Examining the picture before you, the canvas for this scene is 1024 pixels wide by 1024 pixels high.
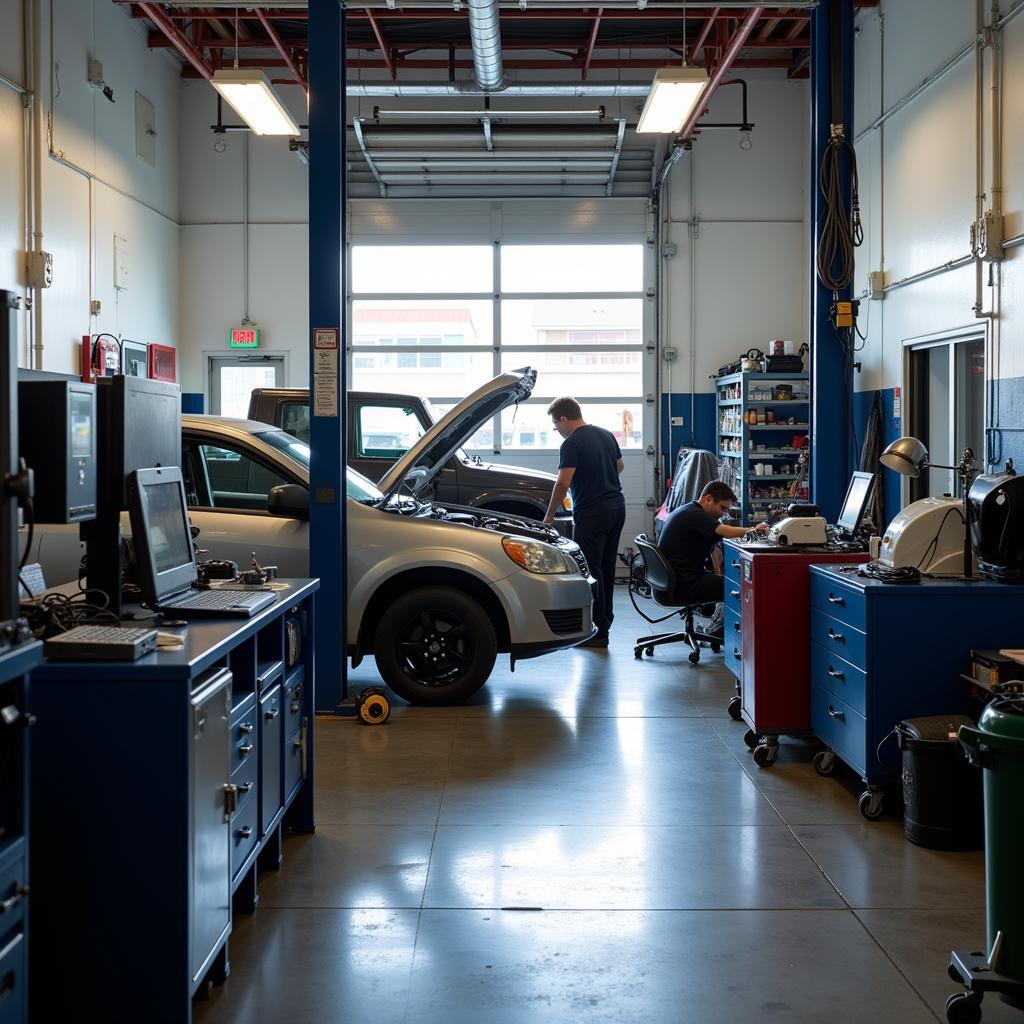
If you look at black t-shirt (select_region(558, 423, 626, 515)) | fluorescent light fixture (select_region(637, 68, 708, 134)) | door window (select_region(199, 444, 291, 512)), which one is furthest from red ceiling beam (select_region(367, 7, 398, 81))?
door window (select_region(199, 444, 291, 512))

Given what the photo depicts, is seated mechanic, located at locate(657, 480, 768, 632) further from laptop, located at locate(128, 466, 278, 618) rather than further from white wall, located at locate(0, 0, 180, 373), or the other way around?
white wall, located at locate(0, 0, 180, 373)

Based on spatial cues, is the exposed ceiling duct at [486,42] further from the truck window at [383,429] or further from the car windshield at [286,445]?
the car windshield at [286,445]

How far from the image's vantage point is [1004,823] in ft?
9.78

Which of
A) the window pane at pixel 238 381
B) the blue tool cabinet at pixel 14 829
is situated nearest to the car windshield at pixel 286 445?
the blue tool cabinet at pixel 14 829

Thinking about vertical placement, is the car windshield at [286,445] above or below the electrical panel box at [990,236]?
below

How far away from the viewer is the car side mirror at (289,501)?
6.24m

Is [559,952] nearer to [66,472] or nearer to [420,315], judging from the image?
[66,472]

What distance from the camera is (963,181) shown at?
27.8ft

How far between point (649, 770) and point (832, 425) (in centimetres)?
266

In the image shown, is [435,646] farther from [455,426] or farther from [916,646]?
[916,646]

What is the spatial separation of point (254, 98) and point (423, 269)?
470 centimetres

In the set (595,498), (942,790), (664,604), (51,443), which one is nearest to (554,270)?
(595,498)

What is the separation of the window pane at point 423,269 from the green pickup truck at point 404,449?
3972 millimetres

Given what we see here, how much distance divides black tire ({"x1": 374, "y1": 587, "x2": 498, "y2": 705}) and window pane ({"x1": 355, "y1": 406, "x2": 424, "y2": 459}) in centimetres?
359
